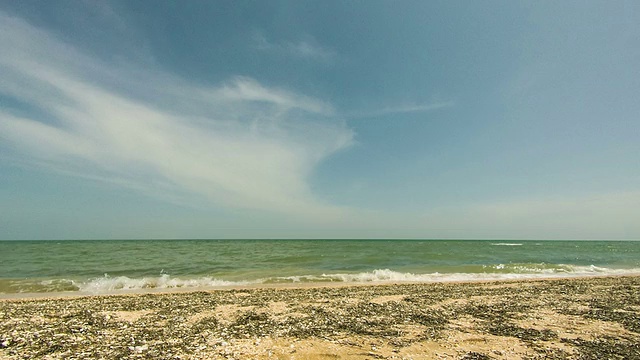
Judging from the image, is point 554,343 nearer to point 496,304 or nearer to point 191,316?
point 496,304

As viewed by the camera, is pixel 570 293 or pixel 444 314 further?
pixel 570 293

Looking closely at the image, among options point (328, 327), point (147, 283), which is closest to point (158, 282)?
point (147, 283)

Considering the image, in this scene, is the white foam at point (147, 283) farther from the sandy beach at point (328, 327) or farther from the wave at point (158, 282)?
the sandy beach at point (328, 327)

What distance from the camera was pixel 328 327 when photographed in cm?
1012

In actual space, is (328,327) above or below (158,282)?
above

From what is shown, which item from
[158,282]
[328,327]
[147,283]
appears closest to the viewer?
[328,327]

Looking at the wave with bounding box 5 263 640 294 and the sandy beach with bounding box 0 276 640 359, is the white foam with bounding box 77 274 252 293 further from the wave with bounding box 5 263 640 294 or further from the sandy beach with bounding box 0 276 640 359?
the sandy beach with bounding box 0 276 640 359

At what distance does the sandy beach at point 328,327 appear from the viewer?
8133mm

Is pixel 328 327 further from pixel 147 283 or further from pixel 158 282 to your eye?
pixel 147 283

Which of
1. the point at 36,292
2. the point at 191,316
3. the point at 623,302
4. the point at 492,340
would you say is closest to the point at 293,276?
the point at 191,316

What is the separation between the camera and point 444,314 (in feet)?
39.0

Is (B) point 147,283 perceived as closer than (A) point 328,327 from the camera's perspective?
No

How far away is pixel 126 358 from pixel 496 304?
14.4m

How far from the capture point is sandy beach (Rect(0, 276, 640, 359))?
26.7 ft
